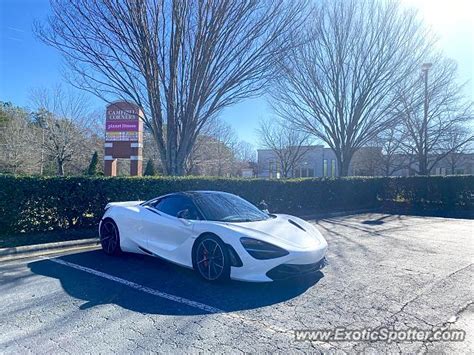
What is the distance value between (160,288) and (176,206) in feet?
4.85

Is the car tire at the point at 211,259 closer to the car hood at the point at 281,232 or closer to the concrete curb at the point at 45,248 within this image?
the car hood at the point at 281,232

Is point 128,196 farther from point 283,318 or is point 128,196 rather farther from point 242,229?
point 283,318

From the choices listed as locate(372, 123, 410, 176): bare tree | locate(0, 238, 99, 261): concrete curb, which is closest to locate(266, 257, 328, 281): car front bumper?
locate(0, 238, 99, 261): concrete curb

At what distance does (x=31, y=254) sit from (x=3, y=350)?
3978 mm

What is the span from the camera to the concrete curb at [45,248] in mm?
5969

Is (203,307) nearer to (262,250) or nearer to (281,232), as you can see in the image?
(262,250)

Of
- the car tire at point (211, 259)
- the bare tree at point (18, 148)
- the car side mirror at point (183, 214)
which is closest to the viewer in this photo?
the car tire at point (211, 259)

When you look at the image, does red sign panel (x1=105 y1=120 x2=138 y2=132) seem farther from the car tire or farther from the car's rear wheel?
the car tire

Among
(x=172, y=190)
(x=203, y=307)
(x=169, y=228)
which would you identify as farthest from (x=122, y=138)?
(x=203, y=307)

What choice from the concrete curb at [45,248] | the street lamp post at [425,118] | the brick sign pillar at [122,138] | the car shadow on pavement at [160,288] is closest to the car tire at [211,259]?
the car shadow on pavement at [160,288]

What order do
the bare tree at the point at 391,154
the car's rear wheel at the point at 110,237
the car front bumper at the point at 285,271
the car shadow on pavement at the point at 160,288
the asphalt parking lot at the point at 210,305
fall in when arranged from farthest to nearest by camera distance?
the bare tree at the point at 391,154 < the car's rear wheel at the point at 110,237 < the car front bumper at the point at 285,271 < the car shadow on pavement at the point at 160,288 < the asphalt parking lot at the point at 210,305

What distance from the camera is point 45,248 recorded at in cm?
647

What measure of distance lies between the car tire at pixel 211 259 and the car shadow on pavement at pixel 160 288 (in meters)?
0.13

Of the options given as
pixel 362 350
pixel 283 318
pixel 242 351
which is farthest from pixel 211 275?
pixel 362 350
